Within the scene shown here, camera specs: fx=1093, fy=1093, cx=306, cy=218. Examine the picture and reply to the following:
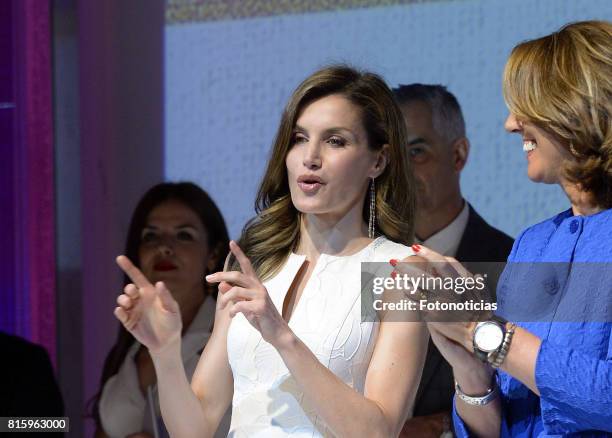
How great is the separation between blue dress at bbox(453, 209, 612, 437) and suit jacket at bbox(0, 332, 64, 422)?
64.6 inches

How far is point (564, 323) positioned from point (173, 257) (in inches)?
80.1

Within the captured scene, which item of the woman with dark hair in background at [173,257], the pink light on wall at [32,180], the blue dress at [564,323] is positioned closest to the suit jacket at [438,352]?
the woman with dark hair in background at [173,257]

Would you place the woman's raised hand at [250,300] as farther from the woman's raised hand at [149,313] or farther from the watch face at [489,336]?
the watch face at [489,336]

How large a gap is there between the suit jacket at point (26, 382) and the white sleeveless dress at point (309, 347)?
107cm

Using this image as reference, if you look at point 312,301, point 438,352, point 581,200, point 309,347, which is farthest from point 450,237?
point 581,200

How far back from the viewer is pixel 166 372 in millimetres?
2410

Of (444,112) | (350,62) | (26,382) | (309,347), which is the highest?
(350,62)

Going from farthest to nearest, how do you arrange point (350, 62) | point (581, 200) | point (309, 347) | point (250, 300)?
point (350, 62)
point (309, 347)
point (250, 300)
point (581, 200)

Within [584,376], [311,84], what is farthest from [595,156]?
[311,84]

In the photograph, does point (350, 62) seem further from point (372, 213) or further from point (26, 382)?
point (26, 382)

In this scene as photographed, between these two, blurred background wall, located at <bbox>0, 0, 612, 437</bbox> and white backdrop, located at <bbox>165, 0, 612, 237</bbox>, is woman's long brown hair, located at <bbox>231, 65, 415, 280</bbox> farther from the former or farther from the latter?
blurred background wall, located at <bbox>0, 0, 612, 437</bbox>

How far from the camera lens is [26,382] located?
3.40 meters

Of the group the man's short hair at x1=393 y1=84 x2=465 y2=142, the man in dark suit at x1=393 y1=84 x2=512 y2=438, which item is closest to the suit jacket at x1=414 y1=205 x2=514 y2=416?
the man in dark suit at x1=393 y1=84 x2=512 y2=438

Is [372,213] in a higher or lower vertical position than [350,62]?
lower
